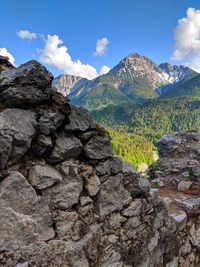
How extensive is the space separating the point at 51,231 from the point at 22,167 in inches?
71.9

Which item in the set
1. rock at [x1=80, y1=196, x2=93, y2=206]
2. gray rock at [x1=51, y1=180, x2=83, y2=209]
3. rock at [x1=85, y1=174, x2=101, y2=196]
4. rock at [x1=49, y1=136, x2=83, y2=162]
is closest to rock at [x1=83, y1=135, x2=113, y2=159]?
rock at [x1=49, y1=136, x2=83, y2=162]

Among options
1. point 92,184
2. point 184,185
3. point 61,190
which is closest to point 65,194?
point 61,190

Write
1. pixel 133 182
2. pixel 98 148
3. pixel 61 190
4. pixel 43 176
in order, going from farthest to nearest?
pixel 133 182 < pixel 98 148 < pixel 61 190 < pixel 43 176

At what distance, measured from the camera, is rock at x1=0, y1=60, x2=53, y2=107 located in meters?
7.66

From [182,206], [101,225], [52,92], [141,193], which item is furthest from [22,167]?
[182,206]

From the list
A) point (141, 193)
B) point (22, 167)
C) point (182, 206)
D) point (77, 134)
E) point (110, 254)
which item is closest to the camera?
point (22, 167)

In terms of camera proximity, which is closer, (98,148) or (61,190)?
(61,190)

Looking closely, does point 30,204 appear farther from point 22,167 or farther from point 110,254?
point 110,254

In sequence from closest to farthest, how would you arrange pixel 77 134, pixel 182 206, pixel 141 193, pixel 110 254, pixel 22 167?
pixel 22 167, pixel 77 134, pixel 110 254, pixel 141 193, pixel 182 206

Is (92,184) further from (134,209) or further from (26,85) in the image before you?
(26,85)

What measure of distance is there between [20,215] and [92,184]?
2444 mm

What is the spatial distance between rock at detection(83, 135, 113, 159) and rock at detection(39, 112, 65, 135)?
3.94 feet

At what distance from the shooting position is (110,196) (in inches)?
377

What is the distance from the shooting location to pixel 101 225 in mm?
9289
